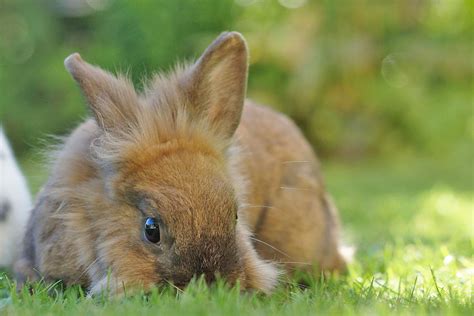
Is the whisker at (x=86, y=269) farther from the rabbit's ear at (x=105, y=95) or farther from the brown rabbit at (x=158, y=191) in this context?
the rabbit's ear at (x=105, y=95)

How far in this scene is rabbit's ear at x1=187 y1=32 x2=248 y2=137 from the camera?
3.24 m

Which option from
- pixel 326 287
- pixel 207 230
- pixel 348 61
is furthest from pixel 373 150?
pixel 207 230

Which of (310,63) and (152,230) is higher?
(310,63)

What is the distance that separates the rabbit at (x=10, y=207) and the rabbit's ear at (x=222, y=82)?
140 centimetres

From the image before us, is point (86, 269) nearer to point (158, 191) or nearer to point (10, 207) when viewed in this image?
point (158, 191)

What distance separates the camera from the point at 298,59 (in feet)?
33.7

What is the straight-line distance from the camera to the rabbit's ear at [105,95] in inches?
121

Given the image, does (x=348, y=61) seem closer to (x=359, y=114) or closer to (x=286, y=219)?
(x=359, y=114)

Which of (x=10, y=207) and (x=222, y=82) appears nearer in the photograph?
(x=222, y=82)

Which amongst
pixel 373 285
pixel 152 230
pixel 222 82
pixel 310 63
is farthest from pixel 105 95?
pixel 310 63

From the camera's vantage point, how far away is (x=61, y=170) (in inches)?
132

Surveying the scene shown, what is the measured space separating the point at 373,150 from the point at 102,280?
8075 mm

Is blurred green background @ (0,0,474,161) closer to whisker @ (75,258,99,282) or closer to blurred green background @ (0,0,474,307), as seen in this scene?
blurred green background @ (0,0,474,307)

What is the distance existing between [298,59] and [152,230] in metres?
7.71
